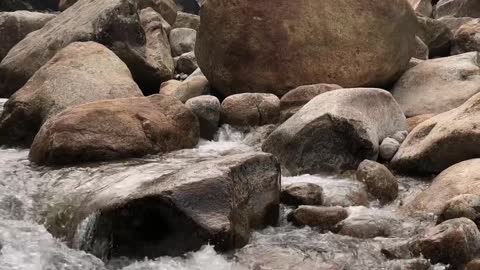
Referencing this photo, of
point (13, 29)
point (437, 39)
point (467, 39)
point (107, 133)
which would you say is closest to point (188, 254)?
point (107, 133)

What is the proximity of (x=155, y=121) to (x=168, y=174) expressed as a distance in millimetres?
2336

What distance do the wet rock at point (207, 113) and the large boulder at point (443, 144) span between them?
2.69m

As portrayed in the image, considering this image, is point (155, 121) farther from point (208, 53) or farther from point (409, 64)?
point (409, 64)

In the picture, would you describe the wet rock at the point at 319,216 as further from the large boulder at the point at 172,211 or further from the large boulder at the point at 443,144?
the large boulder at the point at 443,144

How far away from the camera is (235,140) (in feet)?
29.3

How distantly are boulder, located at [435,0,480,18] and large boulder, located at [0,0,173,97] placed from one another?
45.0ft

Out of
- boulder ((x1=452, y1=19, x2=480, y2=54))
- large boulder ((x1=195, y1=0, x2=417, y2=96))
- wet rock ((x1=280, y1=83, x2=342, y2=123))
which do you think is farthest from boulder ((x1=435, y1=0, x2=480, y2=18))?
wet rock ((x1=280, y1=83, x2=342, y2=123))

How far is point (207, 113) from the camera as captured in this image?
905cm

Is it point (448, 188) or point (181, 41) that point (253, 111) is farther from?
point (181, 41)

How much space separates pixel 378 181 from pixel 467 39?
27.6ft

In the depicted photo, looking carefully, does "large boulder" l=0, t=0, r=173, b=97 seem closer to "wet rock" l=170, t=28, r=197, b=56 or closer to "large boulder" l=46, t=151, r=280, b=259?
"wet rock" l=170, t=28, r=197, b=56

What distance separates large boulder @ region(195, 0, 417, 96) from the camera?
977 cm

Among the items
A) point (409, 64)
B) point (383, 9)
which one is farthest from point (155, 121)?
point (409, 64)

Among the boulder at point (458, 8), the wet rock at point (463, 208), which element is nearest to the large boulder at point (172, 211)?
the wet rock at point (463, 208)
